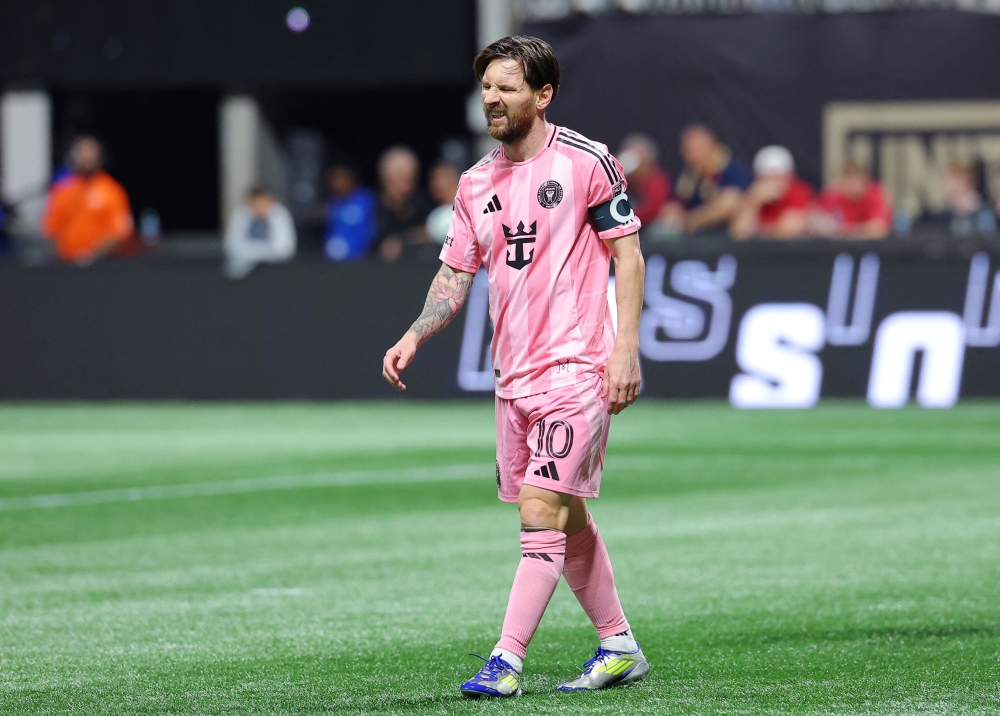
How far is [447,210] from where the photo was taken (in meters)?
18.2

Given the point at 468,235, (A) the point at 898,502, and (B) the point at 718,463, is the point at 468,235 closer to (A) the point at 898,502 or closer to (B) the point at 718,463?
(A) the point at 898,502

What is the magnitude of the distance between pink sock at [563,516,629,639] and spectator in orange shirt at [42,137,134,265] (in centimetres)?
1413

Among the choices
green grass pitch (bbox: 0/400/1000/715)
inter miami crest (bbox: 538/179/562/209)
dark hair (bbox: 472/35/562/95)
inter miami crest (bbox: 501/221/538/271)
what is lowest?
green grass pitch (bbox: 0/400/1000/715)

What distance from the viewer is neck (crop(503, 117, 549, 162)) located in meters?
5.42

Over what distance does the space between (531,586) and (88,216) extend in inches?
573

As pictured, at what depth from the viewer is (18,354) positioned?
17.7m

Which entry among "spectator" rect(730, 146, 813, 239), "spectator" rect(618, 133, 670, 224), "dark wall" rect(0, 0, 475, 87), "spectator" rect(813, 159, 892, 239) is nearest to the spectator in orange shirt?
"dark wall" rect(0, 0, 475, 87)

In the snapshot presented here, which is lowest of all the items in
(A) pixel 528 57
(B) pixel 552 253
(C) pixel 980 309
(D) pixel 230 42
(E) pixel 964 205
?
(C) pixel 980 309

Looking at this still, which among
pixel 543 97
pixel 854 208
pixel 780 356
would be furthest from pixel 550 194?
pixel 854 208

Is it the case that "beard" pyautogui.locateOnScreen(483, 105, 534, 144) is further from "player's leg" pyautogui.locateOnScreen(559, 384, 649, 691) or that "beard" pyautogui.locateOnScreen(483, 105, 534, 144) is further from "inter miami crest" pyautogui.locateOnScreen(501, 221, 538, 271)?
"player's leg" pyautogui.locateOnScreen(559, 384, 649, 691)

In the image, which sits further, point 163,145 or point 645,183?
point 163,145

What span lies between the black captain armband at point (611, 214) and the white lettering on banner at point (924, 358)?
1143cm

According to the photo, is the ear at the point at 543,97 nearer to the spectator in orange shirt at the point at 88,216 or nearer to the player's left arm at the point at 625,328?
the player's left arm at the point at 625,328

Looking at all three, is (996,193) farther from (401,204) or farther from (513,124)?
(513,124)
